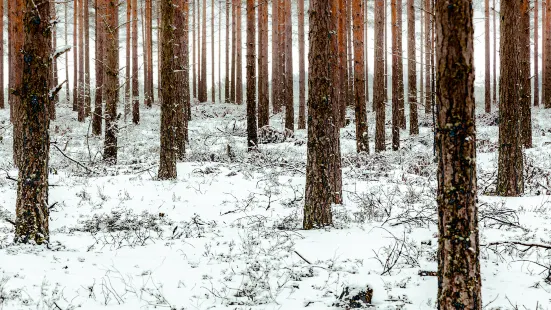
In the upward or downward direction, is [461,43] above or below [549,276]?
above

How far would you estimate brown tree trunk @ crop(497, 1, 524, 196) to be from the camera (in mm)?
7371

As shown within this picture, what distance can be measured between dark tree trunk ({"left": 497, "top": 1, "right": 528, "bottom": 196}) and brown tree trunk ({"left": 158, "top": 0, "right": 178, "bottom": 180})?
6.43 meters

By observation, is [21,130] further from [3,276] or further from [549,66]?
[549,66]

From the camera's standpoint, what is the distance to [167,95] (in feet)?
30.7

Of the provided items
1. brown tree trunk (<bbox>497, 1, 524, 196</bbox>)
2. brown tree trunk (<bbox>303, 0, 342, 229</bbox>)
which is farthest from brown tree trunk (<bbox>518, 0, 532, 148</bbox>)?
brown tree trunk (<bbox>303, 0, 342, 229</bbox>)

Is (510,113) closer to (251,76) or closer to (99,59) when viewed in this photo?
(251,76)

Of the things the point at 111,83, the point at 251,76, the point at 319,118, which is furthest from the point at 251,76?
the point at 319,118

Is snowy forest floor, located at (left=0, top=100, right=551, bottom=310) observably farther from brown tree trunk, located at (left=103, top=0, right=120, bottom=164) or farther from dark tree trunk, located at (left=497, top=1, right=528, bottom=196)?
brown tree trunk, located at (left=103, top=0, right=120, bottom=164)

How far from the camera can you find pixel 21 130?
16.4ft

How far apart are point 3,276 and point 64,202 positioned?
3.75 meters

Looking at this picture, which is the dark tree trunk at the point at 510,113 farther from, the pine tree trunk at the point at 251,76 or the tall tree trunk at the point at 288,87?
the tall tree trunk at the point at 288,87

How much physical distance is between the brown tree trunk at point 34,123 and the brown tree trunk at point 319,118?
10.5 feet

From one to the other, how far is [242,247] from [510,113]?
17.8ft

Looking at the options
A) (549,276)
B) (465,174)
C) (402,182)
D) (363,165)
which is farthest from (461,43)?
(363,165)
